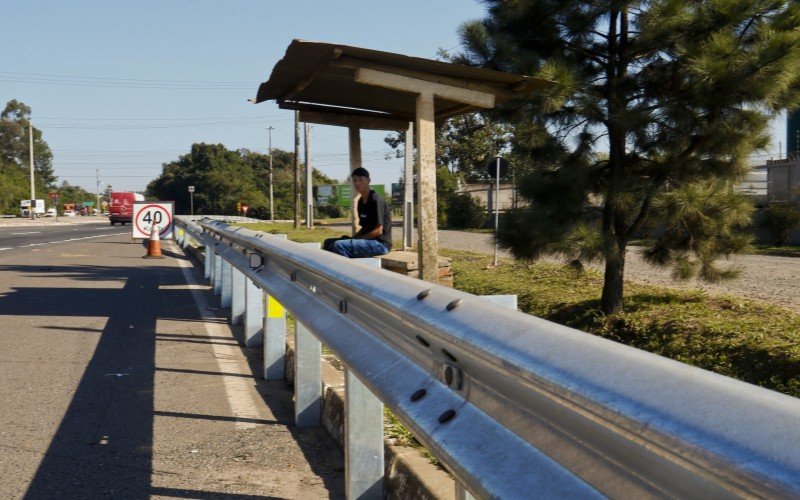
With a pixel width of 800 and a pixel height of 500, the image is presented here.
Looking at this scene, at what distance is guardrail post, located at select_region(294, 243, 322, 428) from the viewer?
525cm

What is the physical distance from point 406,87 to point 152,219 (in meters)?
14.7

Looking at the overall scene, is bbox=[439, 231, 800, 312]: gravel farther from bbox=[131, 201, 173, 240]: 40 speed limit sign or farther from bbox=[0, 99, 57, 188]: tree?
bbox=[0, 99, 57, 188]: tree

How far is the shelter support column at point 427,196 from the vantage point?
9586mm

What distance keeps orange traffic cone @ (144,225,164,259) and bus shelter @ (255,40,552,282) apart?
1094cm

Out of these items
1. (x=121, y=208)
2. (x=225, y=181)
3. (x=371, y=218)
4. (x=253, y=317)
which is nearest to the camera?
(x=253, y=317)

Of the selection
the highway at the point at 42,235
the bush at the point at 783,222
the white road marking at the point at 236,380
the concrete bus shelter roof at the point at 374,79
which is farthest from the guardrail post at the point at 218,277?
the bush at the point at 783,222

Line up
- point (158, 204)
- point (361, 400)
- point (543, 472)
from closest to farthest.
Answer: point (543, 472)
point (361, 400)
point (158, 204)

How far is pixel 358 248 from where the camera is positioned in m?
8.93

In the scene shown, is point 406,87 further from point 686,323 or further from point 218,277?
point 218,277

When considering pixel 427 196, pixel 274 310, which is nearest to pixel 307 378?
pixel 274 310

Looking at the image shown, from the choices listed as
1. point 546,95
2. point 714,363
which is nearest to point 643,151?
point 546,95

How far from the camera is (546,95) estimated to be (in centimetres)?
870

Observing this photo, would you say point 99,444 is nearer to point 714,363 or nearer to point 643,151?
point 714,363

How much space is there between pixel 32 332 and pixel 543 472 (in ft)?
27.0
